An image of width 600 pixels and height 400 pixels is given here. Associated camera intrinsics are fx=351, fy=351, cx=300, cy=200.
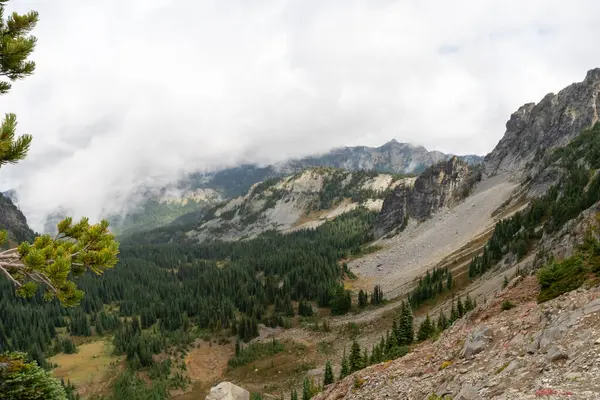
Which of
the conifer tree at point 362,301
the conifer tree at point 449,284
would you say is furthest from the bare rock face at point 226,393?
the conifer tree at point 449,284

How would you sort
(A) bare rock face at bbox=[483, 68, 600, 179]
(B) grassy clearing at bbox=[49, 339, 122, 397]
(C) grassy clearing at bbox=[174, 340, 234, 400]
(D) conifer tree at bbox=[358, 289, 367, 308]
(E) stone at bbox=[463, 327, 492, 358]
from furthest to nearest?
1. (A) bare rock face at bbox=[483, 68, 600, 179]
2. (D) conifer tree at bbox=[358, 289, 367, 308]
3. (B) grassy clearing at bbox=[49, 339, 122, 397]
4. (C) grassy clearing at bbox=[174, 340, 234, 400]
5. (E) stone at bbox=[463, 327, 492, 358]

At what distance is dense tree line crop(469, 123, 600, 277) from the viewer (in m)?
70.4

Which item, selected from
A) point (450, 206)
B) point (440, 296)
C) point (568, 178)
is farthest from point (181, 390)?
point (450, 206)

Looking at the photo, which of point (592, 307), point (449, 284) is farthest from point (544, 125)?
point (592, 307)

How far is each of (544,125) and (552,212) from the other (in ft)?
341

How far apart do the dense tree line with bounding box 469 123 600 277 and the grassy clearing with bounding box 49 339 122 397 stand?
91184 millimetres

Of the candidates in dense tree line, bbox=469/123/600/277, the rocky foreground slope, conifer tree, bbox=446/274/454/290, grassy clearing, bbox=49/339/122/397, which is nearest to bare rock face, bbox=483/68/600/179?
dense tree line, bbox=469/123/600/277

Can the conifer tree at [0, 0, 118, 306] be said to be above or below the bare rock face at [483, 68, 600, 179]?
below

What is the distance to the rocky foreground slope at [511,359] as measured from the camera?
12.6 metres

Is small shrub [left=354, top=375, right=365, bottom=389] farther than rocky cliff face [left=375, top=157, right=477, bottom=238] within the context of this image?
No

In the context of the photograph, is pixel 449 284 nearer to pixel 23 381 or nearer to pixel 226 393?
pixel 226 393

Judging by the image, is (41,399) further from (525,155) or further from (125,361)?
(525,155)

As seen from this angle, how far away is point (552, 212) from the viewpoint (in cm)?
7962

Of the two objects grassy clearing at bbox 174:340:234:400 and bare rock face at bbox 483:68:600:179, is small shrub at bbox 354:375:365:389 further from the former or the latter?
bare rock face at bbox 483:68:600:179
